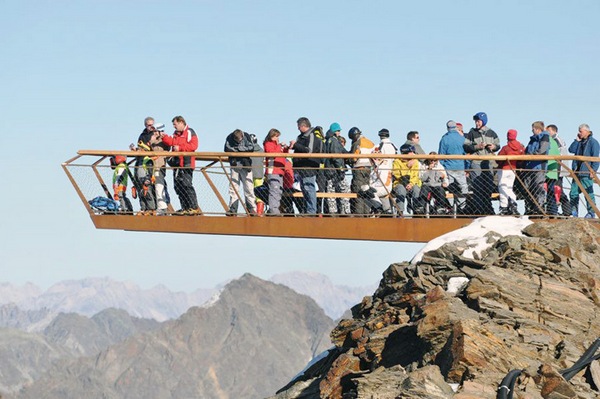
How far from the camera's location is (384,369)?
53.0 ft

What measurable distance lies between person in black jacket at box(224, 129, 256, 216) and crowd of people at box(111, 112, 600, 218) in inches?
0.8

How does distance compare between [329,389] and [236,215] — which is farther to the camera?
[236,215]

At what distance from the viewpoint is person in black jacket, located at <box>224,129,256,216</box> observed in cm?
2458

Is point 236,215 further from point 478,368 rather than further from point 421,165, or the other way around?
point 478,368

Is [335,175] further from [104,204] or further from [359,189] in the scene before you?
[104,204]

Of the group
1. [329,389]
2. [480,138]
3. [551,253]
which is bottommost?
[329,389]

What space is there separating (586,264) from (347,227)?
619 centimetres

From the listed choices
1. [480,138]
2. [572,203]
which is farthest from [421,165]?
[572,203]

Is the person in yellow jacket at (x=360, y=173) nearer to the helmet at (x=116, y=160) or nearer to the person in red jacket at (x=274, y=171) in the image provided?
the person in red jacket at (x=274, y=171)

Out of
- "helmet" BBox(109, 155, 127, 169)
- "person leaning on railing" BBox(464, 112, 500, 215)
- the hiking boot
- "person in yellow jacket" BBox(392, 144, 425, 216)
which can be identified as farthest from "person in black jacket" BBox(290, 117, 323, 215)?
"helmet" BBox(109, 155, 127, 169)

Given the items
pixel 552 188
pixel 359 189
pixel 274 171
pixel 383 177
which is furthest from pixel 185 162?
pixel 552 188

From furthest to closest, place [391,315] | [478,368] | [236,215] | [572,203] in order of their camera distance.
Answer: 1. [236,215]
2. [572,203]
3. [391,315]
4. [478,368]

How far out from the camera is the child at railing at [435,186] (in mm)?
23438

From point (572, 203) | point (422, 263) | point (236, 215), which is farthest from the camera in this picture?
point (236, 215)
